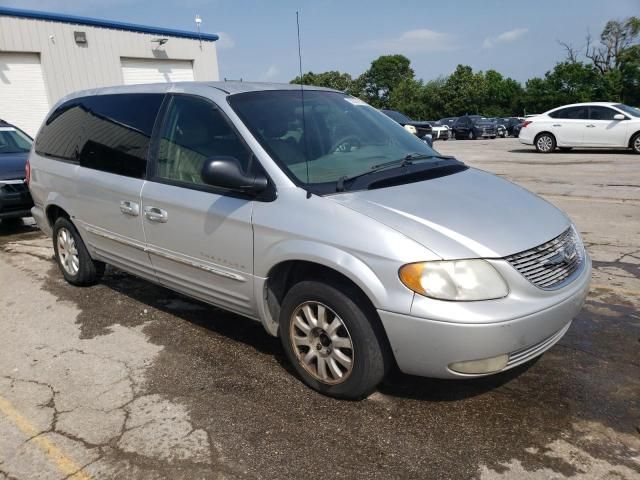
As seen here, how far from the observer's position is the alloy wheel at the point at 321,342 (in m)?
2.90

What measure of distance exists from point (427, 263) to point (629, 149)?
16.0 metres

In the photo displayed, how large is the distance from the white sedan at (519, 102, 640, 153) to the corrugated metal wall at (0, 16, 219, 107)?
43.0ft

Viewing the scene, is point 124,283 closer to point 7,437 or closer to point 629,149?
point 7,437

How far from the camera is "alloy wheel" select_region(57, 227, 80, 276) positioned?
503 cm

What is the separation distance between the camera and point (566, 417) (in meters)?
2.80

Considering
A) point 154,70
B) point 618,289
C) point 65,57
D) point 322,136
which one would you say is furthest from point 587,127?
point 65,57

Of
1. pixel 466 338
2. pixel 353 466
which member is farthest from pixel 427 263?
pixel 353 466

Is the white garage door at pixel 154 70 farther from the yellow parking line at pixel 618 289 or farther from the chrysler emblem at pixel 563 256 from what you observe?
the chrysler emblem at pixel 563 256

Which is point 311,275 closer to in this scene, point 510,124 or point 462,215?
point 462,215

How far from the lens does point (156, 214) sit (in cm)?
374

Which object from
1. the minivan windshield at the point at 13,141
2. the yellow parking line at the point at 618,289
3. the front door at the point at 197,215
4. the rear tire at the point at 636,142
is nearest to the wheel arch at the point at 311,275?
the front door at the point at 197,215

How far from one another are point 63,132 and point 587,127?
1463 cm

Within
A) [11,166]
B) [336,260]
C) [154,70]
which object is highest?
[154,70]

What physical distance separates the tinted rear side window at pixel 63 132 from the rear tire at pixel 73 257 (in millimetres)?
639
